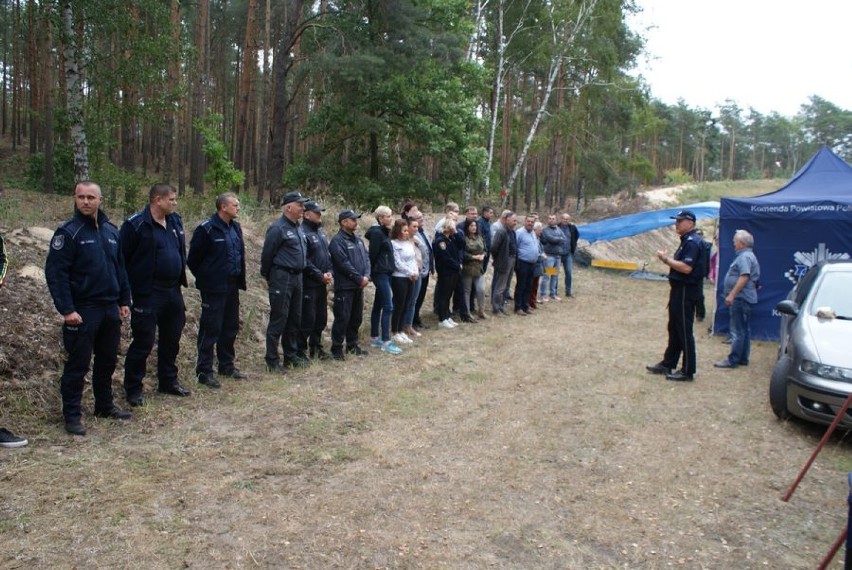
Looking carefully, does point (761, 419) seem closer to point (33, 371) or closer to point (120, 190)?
point (33, 371)

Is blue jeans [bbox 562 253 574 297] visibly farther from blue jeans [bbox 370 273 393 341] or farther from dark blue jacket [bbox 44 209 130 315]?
dark blue jacket [bbox 44 209 130 315]

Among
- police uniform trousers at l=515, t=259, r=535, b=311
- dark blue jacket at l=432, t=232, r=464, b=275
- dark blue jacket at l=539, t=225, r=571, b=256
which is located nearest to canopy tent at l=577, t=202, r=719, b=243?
dark blue jacket at l=539, t=225, r=571, b=256

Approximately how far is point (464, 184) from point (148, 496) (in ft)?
52.8

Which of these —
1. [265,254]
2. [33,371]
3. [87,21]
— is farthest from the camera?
[87,21]

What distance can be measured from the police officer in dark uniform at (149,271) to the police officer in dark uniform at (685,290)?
506cm

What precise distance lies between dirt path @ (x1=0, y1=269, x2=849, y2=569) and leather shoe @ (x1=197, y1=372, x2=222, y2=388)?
0.30m

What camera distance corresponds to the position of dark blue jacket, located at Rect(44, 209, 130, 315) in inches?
179

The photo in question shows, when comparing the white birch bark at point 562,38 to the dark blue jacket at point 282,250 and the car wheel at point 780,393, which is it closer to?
the dark blue jacket at point 282,250

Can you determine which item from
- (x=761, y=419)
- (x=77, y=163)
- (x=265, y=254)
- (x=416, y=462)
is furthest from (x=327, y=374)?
(x=77, y=163)

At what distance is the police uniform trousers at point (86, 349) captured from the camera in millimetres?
4664

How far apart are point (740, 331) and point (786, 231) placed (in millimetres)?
2687

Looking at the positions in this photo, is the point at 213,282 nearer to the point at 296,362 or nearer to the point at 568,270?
the point at 296,362

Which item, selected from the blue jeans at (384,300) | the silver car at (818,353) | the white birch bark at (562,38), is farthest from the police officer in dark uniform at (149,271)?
the white birch bark at (562,38)

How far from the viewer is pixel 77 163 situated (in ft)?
38.1
